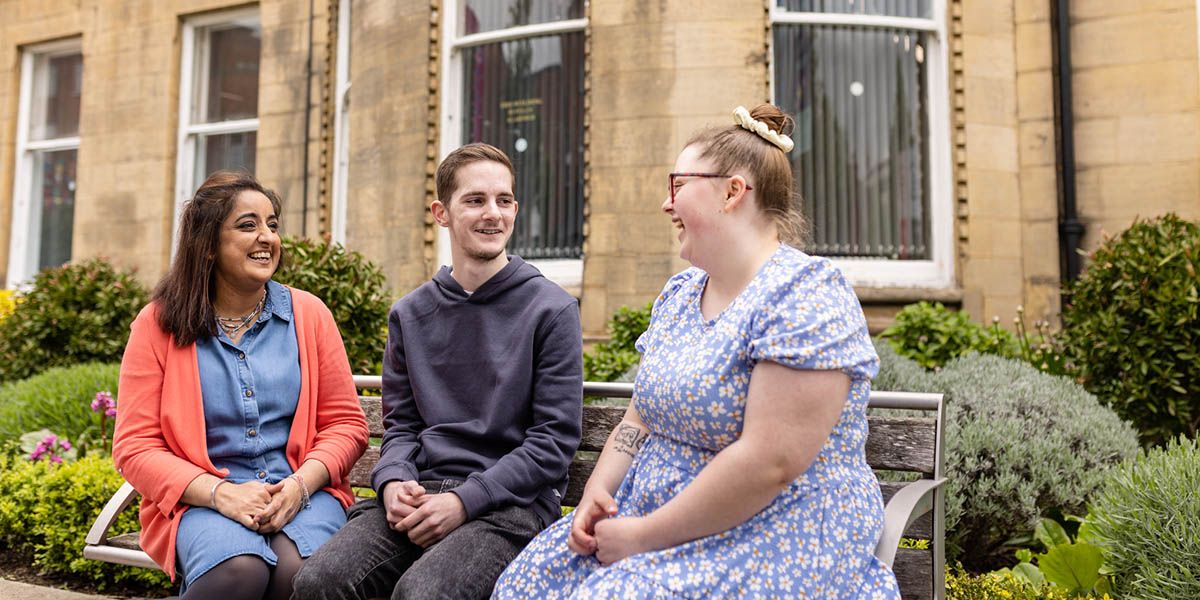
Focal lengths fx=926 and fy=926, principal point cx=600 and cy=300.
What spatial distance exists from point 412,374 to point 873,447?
1.49 m

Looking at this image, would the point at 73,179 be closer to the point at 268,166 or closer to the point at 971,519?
the point at 268,166

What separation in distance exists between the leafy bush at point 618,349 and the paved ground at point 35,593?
3.48 meters

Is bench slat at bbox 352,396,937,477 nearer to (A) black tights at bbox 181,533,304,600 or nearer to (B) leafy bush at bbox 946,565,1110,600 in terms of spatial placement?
(B) leafy bush at bbox 946,565,1110,600

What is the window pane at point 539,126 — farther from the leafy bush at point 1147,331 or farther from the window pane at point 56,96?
the window pane at point 56,96

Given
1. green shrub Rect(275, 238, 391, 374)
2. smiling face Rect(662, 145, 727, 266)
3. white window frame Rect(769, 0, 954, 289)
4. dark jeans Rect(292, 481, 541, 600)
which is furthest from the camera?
white window frame Rect(769, 0, 954, 289)

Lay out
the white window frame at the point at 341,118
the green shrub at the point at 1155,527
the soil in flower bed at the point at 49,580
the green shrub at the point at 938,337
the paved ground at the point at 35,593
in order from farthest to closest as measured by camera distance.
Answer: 1. the white window frame at the point at 341,118
2. the green shrub at the point at 938,337
3. the soil in flower bed at the point at 49,580
4. the paved ground at the point at 35,593
5. the green shrub at the point at 1155,527

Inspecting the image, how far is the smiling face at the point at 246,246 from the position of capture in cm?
308

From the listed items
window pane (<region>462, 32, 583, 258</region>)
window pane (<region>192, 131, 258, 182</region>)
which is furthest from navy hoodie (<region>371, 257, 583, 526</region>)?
window pane (<region>192, 131, 258, 182</region>)

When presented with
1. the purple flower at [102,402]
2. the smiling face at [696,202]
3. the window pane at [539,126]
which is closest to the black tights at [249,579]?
the smiling face at [696,202]

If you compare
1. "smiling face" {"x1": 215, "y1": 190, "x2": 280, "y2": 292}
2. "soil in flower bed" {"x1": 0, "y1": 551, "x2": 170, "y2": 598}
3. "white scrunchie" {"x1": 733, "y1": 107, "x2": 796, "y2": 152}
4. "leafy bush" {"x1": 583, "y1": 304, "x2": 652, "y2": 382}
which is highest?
"white scrunchie" {"x1": 733, "y1": 107, "x2": 796, "y2": 152}

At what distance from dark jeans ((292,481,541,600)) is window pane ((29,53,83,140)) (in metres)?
13.6

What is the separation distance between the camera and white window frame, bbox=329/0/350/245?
10.8 meters

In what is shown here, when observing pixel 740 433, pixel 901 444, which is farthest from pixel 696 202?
→ pixel 901 444

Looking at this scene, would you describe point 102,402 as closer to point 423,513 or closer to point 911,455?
point 423,513
